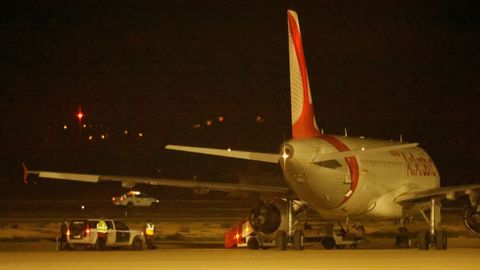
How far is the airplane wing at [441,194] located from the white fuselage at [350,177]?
0.59 m

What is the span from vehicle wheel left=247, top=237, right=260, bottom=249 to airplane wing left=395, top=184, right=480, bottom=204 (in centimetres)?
637

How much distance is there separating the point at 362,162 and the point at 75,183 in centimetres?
8166

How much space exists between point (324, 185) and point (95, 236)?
9.21 m

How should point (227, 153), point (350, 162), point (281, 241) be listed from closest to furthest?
point (227, 153) < point (281, 241) < point (350, 162)

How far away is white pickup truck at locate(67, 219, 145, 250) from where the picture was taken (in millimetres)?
36875

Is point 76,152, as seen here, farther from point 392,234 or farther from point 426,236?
point 426,236

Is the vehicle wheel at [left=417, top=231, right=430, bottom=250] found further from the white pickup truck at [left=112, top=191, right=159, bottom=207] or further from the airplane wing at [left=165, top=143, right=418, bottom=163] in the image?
the white pickup truck at [left=112, top=191, right=159, bottom=207]

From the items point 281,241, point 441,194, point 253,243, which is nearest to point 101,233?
point 253,243

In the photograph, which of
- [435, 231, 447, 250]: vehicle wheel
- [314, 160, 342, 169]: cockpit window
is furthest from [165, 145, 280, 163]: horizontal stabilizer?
[435, 231, 447, 250]: vehicle wheel

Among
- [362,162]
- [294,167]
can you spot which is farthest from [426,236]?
[294,167]

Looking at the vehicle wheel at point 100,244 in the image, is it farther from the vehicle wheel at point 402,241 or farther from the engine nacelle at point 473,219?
the engine nacelle at point 473,219

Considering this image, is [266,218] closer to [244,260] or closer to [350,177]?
[350,177]

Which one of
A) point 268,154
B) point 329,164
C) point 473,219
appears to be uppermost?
point 268,154

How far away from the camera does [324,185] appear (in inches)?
1387
